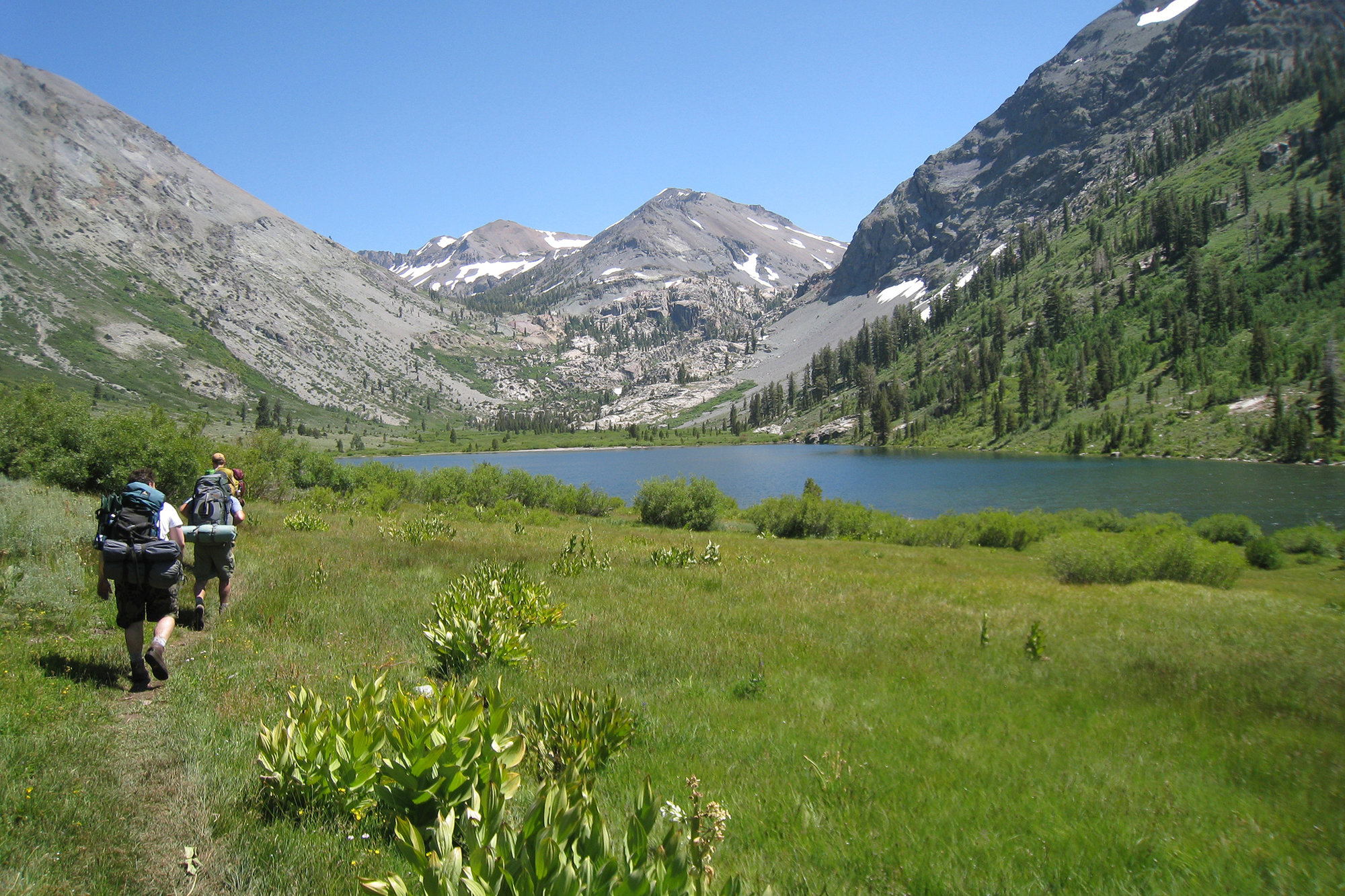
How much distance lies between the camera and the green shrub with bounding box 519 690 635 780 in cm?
538

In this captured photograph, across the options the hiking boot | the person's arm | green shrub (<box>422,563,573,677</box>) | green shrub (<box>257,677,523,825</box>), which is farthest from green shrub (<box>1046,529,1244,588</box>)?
the person's arm

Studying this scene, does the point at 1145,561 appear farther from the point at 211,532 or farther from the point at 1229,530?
the point at 211,532

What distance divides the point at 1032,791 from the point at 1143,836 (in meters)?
0.82

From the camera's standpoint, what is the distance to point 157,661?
696 centimetres

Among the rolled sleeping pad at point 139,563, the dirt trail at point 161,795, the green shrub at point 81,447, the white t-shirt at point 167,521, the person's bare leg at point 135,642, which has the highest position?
the green shrub at point 81,447

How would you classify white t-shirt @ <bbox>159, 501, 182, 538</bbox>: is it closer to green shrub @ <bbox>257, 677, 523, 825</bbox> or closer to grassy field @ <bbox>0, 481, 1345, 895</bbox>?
grassy field @ <bbox>0, 481, 1345, 895</bbox>

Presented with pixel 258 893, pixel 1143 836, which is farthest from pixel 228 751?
pixel 1143 836

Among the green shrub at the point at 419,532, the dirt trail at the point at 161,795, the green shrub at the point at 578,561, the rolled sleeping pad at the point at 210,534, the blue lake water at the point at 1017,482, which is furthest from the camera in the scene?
the blue lake water at the point at 1017,482

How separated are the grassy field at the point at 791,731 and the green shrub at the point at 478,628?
14.4 inches

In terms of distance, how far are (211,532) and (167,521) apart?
2.40 m

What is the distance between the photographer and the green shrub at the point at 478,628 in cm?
795

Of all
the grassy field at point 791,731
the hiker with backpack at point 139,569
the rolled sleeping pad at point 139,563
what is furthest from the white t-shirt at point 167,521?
the grassy field at point 791,731

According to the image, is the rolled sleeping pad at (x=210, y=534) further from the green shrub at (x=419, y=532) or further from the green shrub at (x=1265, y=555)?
the green shrub at (x=1265, y=555)

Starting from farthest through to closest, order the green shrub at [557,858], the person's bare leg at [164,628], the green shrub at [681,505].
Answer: the green shrub at [681,505], the person's bare leg at [164,628], the green shrub at [557,858]
